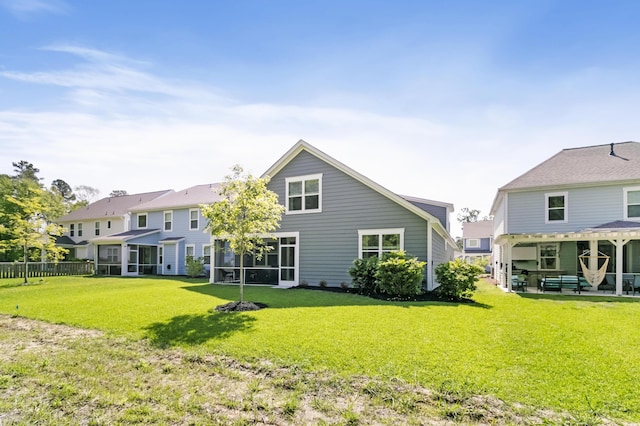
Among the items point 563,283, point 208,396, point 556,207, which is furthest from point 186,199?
point 563,283

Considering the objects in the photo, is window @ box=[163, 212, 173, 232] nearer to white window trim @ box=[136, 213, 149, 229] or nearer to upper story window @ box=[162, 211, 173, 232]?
upper story window @ box=[162, 211, 173, 232]

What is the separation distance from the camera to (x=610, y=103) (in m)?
11.4

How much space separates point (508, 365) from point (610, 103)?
1100 cm

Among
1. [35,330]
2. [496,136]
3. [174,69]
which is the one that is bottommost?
[35,330]

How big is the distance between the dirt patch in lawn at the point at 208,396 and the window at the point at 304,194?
10530 mm

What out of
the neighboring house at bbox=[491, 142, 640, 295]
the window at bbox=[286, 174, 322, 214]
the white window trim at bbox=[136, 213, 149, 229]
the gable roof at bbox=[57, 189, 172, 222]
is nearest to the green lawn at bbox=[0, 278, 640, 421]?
the neighboring house at bbox=[491, 142, 640, 295]

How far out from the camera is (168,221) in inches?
1085

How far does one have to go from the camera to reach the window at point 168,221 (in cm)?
2734

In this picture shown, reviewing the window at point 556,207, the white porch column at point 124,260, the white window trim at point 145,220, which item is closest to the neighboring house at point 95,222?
the white window trim at point 145,220

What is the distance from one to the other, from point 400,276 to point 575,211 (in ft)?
35.9

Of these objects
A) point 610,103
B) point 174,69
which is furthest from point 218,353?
point 610,103

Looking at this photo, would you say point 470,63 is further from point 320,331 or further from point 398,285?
point 320,331

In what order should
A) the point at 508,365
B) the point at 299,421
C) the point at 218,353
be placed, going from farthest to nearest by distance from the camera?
the point at 218,353 → the point at 508,365 → the point at 299,421

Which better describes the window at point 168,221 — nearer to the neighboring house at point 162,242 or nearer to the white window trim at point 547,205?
the neighboring house at point 162,242
